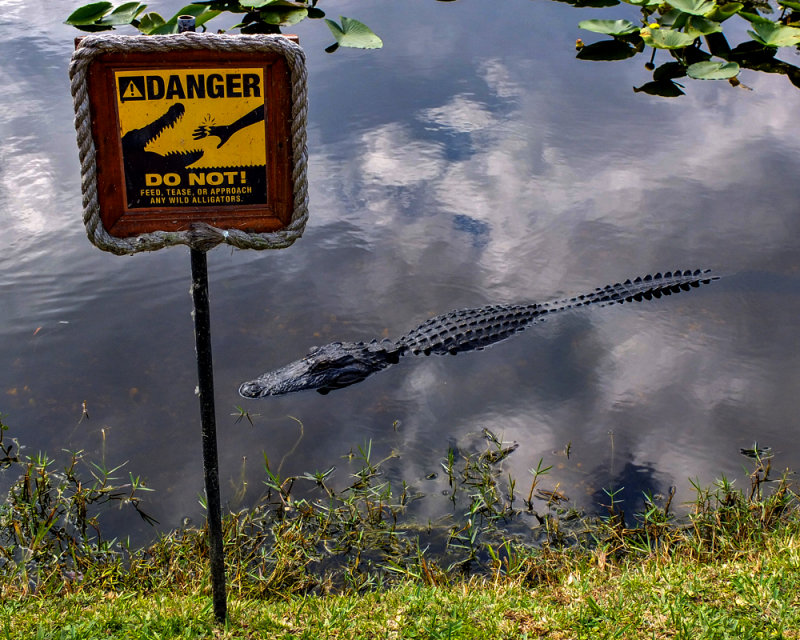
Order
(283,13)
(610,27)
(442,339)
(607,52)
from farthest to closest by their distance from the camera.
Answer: (607,52)
(610,27)
(283,13)
(442,339)

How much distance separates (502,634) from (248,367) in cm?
256

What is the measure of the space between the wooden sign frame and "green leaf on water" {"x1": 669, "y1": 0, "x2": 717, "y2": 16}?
19.1ft

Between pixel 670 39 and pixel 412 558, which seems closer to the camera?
pixel 412 558

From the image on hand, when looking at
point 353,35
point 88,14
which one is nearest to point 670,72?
point 353,35

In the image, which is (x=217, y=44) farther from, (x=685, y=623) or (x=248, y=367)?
(x=248, y=367)

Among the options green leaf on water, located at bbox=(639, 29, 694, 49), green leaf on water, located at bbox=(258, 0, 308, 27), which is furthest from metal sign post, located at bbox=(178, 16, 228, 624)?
green leaf on water, located at bbox=(639, 29, 694, 49)

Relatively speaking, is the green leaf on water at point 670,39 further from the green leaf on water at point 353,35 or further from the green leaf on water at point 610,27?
the green leaf on water at point 353,35

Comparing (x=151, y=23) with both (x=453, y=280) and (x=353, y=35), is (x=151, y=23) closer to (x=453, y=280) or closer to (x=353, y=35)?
(x=353, y=35)

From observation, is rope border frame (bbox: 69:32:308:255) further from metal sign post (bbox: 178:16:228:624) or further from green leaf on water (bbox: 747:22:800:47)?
green leaf on water (bbox: 747:22:800:47)

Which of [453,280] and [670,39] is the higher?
[670,39]

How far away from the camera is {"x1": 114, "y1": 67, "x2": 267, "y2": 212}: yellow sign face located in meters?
1.85

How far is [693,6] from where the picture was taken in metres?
6.62

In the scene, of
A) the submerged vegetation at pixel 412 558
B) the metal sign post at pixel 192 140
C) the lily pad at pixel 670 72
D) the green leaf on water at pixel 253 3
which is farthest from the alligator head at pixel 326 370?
the lily pad at pixel 670 72

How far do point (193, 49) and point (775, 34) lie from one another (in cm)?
633
